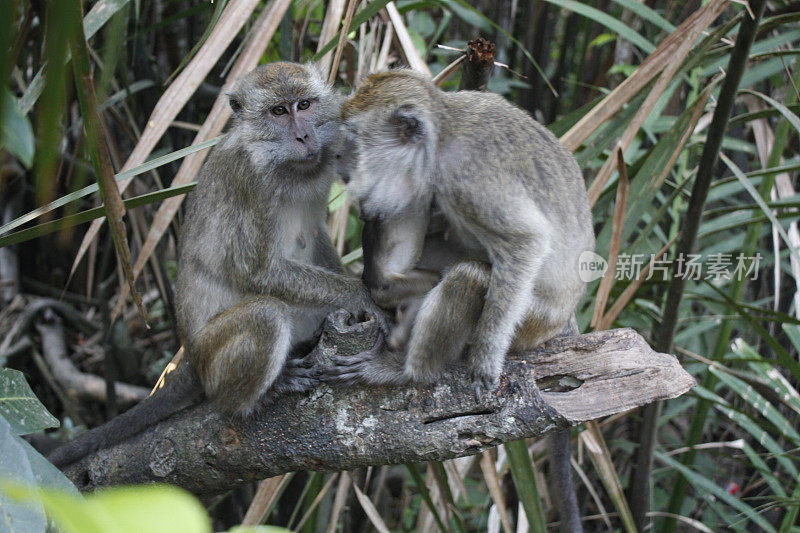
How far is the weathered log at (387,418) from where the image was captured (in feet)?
7.94

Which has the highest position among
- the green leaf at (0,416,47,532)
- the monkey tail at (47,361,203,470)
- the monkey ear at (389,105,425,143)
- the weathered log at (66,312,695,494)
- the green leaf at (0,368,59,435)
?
the monkey ear at (389,105,425,143)

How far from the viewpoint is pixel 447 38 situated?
21.6 ft

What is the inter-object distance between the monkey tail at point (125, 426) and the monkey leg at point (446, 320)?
1.05m

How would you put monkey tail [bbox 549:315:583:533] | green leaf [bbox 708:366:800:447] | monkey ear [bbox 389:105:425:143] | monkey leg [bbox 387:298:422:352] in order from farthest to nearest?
green leaf [bbox 708:366:800:447] < monkey tail [bbox 549:315:583:533] < monkey leg [bbox 387:298:422:352] < monkey ear [bbox 389:105:425:143]

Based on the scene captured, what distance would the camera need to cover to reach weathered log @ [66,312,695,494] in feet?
7.94

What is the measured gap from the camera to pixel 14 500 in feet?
4.11

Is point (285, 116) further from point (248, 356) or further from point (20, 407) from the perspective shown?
point (20, 407)

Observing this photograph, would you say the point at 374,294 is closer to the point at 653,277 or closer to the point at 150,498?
the point at 653,277

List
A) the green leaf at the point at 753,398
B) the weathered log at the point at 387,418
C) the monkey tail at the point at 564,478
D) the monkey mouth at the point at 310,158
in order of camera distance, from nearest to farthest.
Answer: the weathered log at the point at 387,418 → the monkey mouth at the point at 310,158 → the monkey tail at the point at 564,478 → the green leaf at the point at 753,398

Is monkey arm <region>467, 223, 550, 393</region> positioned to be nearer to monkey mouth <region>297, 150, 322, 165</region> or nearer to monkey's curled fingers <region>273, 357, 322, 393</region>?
monkey's curled fingers <region>273, 357, 322, 393</region>

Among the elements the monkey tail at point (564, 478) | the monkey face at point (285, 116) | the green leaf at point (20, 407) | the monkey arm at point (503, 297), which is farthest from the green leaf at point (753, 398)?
the green leaf at point (20, 407)

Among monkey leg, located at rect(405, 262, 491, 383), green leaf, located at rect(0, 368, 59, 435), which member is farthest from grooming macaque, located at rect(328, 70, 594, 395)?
green leaf, located at rect(0, 368, 59, 435)

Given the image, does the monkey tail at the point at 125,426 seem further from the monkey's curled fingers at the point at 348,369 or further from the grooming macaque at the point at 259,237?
the monkey's curled fingers at the point at 348,369

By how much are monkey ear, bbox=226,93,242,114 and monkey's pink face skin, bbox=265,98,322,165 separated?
0.16 meters
